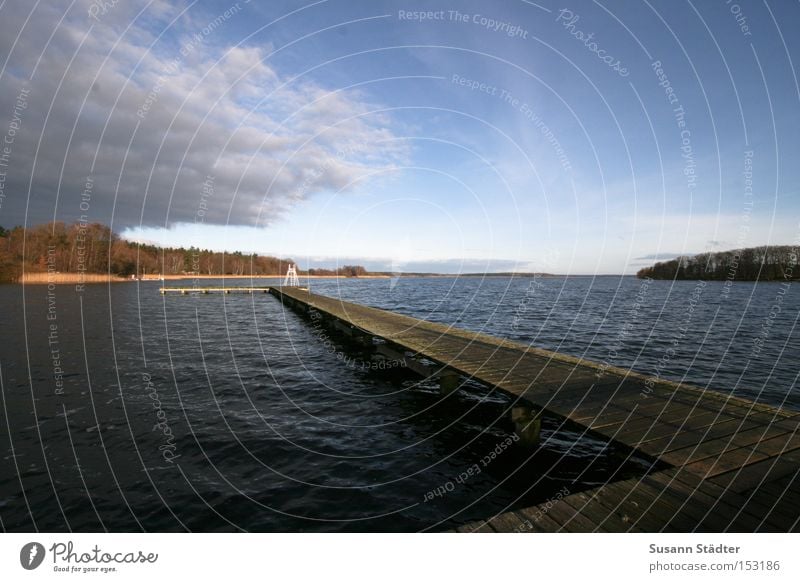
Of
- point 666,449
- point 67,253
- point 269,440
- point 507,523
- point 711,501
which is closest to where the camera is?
point 507,523

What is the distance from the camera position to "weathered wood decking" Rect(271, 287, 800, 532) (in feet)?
16.7

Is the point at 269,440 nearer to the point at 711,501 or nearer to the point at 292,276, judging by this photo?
the point at 711,501

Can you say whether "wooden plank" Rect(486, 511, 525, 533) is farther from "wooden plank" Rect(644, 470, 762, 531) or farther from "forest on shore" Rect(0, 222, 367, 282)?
"forest on shore" Rect(0, 222, 367, 282)

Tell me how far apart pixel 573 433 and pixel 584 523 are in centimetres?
651

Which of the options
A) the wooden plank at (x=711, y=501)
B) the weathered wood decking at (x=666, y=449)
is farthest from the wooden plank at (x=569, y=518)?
the wooden plank at (x=711, y=501)

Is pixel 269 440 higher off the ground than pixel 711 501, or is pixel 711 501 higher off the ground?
pixel 711 501

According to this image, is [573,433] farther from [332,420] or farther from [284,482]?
[284,482]

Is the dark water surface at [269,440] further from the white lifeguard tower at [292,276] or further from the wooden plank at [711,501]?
the white lifeguard tower at [292,276]

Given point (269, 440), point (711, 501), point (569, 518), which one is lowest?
point (269, 440)

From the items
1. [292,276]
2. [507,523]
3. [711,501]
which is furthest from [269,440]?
[292,276]

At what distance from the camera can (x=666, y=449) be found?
22.3ft

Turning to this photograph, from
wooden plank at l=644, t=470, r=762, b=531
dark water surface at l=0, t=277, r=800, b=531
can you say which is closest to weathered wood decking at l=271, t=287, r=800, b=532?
wooden plank at l=644, t=470, r=762, b=531

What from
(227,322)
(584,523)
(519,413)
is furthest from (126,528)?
(227,322)

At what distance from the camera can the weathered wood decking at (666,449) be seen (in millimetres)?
5082
